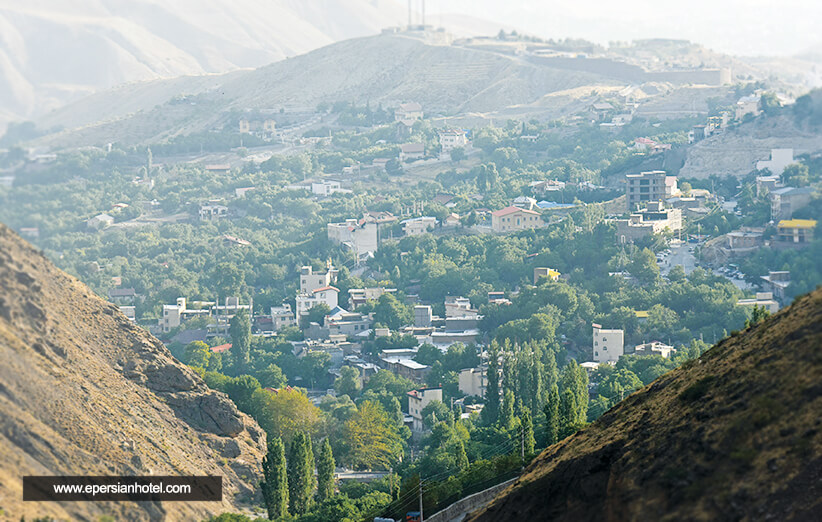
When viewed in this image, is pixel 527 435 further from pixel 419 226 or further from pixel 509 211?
pixel 419 226

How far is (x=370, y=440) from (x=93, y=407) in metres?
9.56

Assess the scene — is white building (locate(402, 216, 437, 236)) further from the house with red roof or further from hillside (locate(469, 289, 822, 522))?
hillside (locate(469, 289, 822, 522))

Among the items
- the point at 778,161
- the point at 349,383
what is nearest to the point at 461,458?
the point at 349,383

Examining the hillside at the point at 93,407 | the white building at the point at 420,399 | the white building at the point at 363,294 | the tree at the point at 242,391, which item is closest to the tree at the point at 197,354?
the white building at the point at 420,399

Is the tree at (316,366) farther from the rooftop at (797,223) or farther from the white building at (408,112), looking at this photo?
the white building at (408,112)

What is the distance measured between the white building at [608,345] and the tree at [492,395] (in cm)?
A: 488

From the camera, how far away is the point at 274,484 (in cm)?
1842

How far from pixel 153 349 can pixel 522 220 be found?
27.6 metres

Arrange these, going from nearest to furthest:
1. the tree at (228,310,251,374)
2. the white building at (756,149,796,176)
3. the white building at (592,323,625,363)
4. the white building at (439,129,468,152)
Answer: the white building at (592,323,625,363) → the tree at (228,310,251,374) → the white building at (756,149,796,176) → the white building at (439,129,468,152)

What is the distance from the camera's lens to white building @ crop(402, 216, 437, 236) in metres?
47.1

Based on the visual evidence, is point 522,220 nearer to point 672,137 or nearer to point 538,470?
point 672,137

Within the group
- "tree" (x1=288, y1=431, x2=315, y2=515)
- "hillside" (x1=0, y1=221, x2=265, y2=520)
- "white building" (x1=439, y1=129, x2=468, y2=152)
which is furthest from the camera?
"white building" (x1=439, y1=129, x2=468, y2=152)

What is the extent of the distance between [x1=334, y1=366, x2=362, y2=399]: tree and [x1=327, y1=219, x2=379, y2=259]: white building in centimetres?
1429

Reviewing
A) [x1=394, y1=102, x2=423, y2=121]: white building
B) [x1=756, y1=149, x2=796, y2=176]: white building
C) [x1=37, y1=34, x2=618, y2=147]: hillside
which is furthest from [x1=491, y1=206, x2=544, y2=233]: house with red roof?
[x1=394, y1=102, x2=423, y2=121]: white building
